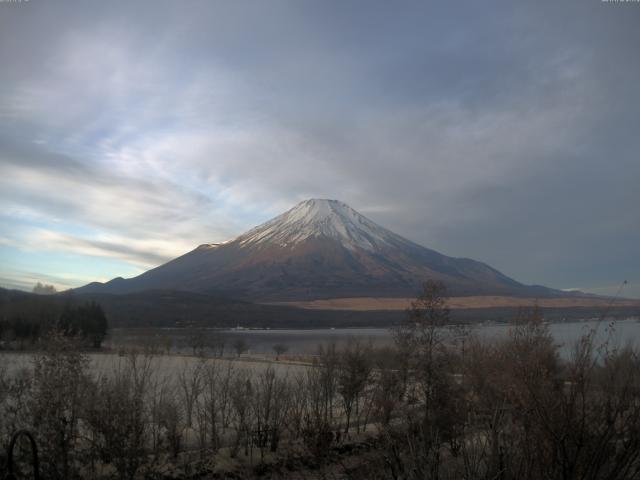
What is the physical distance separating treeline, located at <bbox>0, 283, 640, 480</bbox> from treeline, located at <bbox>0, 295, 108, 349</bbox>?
957 inches

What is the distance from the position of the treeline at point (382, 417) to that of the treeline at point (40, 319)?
2431 centimetres

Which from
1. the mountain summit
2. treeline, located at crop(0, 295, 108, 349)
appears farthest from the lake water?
the mountain summit

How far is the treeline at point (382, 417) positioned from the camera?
13.4ft

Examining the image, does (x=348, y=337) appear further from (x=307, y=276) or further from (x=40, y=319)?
(x=307, y=276)

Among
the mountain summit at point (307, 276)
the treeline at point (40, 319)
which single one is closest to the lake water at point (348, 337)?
the treeline at point (40, 319)

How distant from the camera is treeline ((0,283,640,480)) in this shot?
409 cm

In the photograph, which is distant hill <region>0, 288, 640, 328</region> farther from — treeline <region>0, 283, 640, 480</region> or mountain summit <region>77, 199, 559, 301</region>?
treeline <region>0, 283, 640, 480</region>

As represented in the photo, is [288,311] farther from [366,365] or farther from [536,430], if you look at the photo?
[536,430]

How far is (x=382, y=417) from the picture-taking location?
59.9ft

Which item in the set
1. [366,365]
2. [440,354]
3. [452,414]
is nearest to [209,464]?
[452,414]

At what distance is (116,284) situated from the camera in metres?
188

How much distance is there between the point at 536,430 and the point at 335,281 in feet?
531

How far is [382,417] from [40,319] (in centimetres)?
3700

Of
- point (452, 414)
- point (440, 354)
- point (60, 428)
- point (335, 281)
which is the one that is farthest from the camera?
point (335, 281)
